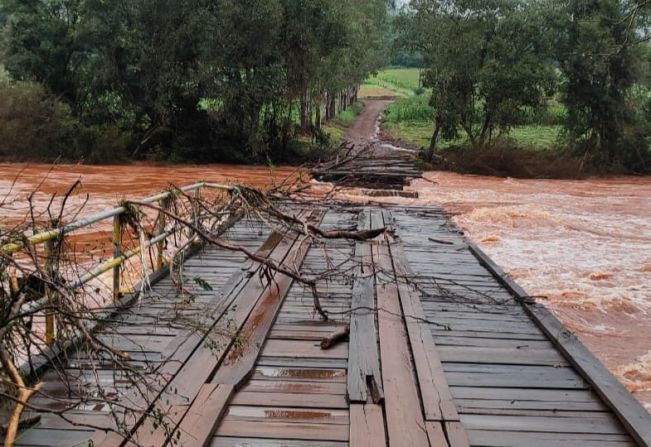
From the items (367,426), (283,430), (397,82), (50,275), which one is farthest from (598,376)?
(397,82)

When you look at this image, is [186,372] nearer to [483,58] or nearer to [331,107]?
[483,58]

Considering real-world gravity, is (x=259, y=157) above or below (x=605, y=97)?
below

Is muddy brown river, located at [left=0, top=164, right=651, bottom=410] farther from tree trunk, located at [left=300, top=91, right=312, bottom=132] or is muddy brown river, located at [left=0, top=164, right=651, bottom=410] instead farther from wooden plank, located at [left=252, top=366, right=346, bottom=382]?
tree trunk, located at [left=300, top=91, right=312, bottom=132]

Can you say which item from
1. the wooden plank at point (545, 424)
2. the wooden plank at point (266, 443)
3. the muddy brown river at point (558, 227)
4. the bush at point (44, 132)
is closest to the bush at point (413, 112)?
the muddy brown river at point (558, 227)

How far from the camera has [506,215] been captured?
678 inches

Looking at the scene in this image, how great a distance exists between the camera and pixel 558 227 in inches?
648

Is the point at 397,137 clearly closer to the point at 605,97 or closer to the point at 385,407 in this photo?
the point at 605,97

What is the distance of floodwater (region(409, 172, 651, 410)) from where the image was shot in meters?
8.81

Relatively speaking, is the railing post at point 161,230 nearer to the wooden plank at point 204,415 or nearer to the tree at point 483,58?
the wooden plank at point 204,415

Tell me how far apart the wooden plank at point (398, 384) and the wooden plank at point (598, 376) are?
1269mm

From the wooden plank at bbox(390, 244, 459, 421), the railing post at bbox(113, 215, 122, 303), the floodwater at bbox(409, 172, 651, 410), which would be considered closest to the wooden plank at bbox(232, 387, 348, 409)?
the wooden plank at bbox(390, 244, 459, 421)

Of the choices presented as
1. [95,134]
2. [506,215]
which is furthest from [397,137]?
[506,215]

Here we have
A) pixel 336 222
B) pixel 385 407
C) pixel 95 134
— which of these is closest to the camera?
pixel 385 407

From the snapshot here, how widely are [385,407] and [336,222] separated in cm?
801
